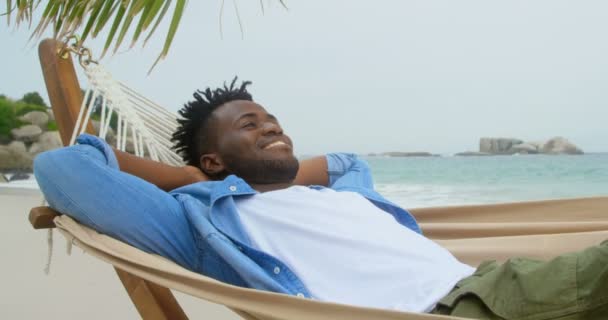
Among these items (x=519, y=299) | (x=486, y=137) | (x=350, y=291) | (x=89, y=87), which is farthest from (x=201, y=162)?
(x=486, y=137)

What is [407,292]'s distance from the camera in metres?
1.25

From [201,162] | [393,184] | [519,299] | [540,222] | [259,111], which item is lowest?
[393,184]

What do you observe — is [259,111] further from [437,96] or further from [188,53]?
[437,96]

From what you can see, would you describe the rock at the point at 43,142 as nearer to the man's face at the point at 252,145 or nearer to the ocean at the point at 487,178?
the ocean at the point at 487,178

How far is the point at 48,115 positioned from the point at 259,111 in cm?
818

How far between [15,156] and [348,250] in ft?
27.8

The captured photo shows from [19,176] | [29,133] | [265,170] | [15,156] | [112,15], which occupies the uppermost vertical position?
[112,15]

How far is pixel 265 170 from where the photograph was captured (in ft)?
5.33

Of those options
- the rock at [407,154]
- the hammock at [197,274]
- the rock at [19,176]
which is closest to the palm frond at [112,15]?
the hammock at [197,274]

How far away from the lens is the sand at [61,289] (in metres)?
2.77

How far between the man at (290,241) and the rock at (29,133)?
792 cm

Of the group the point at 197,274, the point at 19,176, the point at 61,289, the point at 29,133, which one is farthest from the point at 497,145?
the point at 197,274

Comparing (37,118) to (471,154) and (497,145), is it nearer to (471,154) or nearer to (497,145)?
(471,154)

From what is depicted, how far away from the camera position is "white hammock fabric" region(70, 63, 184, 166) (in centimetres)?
196
